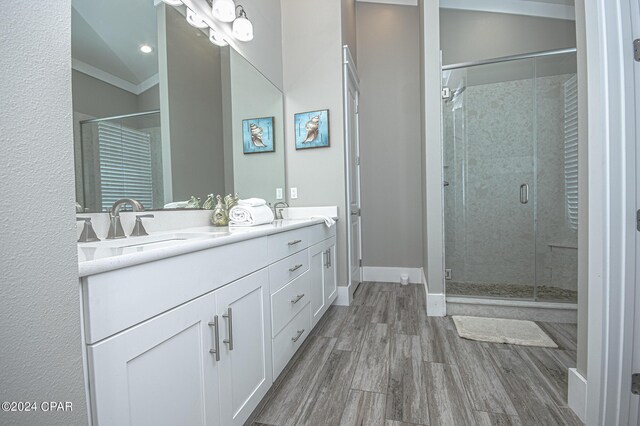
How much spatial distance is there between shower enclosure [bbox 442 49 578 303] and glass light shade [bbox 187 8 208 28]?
78.8 inches

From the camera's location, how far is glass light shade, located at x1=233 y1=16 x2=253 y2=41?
1987mm

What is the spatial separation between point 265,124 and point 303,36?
39.5 inches

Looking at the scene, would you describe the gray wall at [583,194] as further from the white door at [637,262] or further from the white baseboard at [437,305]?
the white baseboard at [437,305]

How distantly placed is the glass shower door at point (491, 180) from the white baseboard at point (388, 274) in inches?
22.7

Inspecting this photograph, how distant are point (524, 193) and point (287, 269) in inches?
102

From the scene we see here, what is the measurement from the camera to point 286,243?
163 cm

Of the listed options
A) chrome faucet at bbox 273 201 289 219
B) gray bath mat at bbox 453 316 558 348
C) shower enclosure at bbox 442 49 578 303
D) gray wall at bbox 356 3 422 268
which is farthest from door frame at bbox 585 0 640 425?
Result: gray wall at bbox 356 3 422 268

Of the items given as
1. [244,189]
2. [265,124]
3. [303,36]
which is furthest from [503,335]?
[303,36]

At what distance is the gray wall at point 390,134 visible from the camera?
11.3ft

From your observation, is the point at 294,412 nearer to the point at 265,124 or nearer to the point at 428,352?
the point at 428,352

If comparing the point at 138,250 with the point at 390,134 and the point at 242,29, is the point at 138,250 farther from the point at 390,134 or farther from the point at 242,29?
the point at 390,134

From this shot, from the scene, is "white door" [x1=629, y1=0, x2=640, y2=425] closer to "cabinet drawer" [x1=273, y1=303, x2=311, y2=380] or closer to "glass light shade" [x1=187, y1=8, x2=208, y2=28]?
"cabinet drawer" [x1=273, y1=303, x2=311, y2=380]

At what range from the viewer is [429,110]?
2406 millimetres

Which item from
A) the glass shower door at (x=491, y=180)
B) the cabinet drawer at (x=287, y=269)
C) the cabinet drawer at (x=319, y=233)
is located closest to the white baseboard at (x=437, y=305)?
the glass shower door at (x=491, y=180)
